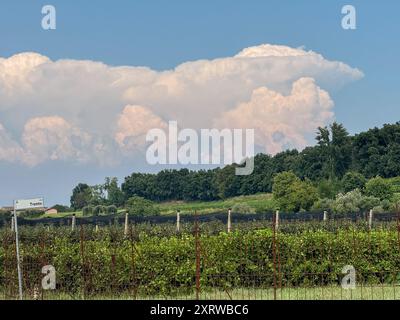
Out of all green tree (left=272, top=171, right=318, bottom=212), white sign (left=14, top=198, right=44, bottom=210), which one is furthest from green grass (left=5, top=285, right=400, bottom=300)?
green tree (left=272, top=171, right=318, bottom=212)

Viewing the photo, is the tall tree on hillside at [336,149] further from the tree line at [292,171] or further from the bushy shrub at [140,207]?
the bushy shrub at [140,207]

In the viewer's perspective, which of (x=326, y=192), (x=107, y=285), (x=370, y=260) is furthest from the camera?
(x=326, y=192)

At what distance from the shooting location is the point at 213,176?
6938 centimetres

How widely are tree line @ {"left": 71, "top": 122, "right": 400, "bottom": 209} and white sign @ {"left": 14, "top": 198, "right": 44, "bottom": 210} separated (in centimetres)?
5114

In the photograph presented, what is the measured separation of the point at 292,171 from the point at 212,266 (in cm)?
5310

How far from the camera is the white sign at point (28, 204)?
41.3 feet

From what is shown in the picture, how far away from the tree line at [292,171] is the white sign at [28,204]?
51145 mm

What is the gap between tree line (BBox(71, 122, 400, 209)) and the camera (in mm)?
66562

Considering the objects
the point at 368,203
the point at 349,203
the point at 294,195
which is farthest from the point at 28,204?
the point at 294,195

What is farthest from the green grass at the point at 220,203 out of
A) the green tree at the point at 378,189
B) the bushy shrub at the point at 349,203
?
the bushy shrub at the point at 349,203

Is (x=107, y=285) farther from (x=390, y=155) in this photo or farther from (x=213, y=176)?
(x=390, y=155)
